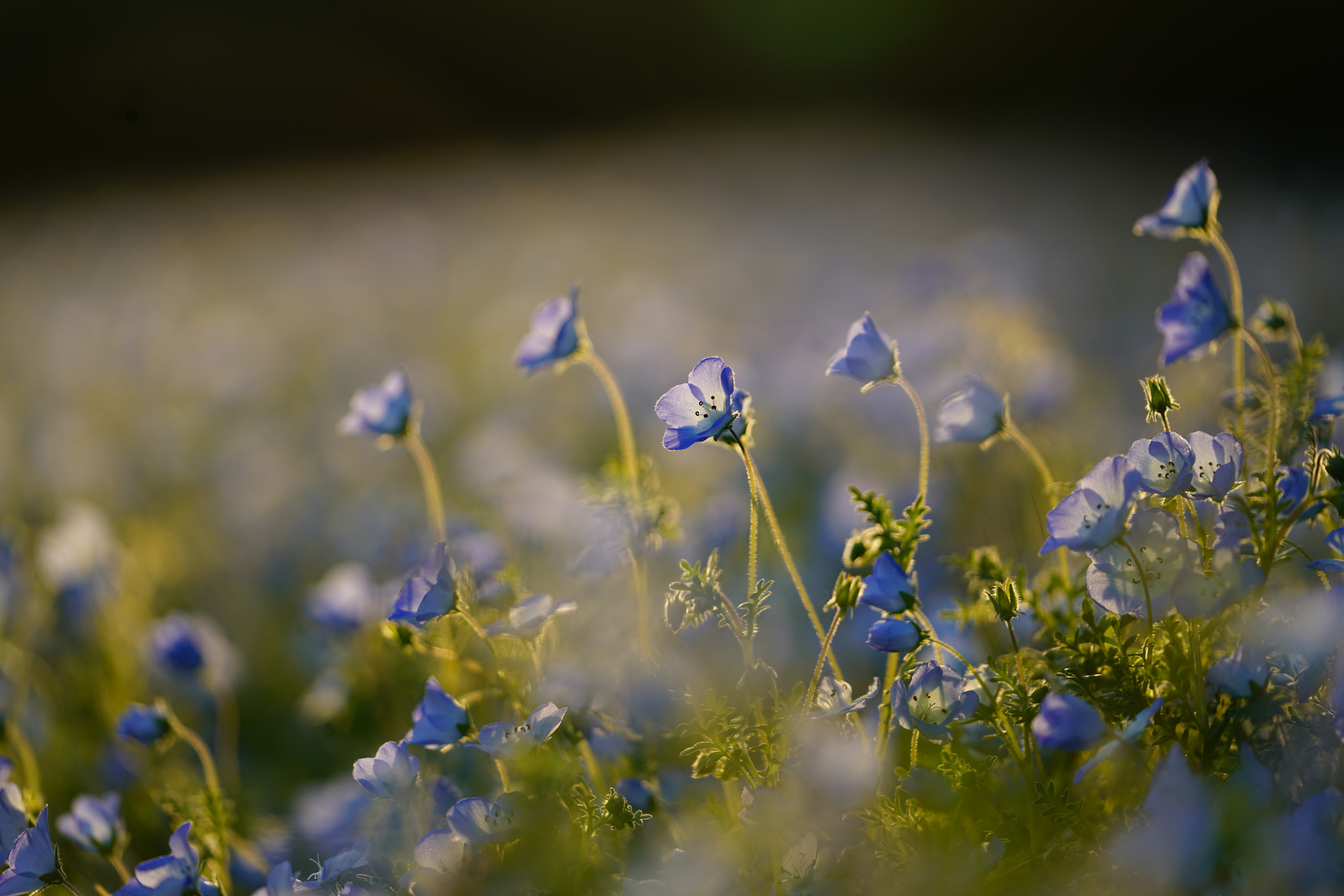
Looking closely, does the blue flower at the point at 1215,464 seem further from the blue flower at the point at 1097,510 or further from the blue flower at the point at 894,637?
the blue flower at the point at 894,637

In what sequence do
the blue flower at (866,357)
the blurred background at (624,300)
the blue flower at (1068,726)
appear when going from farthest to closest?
1. the blurred background at (624,300)
2. the blue flower at (866,357)
3. the blue flower at (1068,726)

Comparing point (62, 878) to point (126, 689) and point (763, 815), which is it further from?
point (126, 689)

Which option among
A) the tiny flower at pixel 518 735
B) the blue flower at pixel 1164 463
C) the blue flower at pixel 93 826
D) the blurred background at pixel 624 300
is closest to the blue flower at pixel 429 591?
the tiny flower at pixel 518 735

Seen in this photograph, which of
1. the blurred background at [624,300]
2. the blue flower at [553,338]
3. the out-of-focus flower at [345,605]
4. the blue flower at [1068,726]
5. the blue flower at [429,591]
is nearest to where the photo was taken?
the blue flower at [1068,726]

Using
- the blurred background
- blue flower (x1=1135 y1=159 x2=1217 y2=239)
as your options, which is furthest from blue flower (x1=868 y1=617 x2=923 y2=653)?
blue flower (x1=1135 y1=159 x2=1217 y2=239)

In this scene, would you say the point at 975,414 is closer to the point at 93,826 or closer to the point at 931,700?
the point at 931,700

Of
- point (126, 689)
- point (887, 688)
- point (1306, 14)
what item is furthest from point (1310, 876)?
point (1306, 14)
